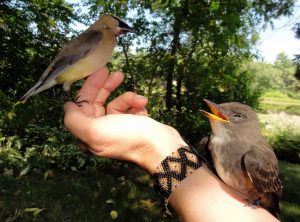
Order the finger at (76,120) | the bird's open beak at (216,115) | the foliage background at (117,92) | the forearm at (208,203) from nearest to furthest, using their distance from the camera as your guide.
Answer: the forearm at (208,203) < the finger at (76,120) < the bird's open beak at (216,115) < the foliage background at (117,92)

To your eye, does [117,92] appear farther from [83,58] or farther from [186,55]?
[83,58]

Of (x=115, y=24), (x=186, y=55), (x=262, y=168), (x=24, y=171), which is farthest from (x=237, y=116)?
(x=186, y=55)

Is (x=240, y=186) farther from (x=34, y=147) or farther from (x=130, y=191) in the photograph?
(x=34, y=147)

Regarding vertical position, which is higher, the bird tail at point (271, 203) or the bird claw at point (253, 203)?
the bird claw at point (253, 203)

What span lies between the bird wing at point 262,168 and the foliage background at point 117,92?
127 inches

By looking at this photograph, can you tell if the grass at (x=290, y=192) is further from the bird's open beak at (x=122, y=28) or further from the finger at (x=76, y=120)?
the finger at (x=76, y=120)

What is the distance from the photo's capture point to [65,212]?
5598mm

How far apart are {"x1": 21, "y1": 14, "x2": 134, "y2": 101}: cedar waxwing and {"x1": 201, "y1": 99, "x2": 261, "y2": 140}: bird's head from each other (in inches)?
50.2

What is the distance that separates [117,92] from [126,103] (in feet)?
18.7

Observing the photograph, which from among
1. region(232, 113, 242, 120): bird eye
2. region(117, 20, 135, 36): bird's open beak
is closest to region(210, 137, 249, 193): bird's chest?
region(232, 113, 242, 120): bird eye

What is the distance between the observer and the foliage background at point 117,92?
612 cm

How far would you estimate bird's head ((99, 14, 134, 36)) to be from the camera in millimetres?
4367

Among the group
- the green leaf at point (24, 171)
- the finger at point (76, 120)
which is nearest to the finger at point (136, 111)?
the finger at point (76, 120)

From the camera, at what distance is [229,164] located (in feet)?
8.87
